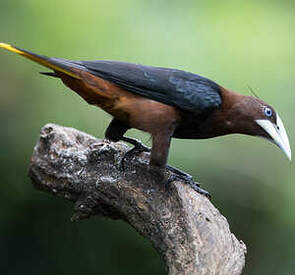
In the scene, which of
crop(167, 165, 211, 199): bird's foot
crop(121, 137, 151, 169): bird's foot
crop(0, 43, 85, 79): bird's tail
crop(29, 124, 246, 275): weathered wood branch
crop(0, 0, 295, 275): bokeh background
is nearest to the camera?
crop(29, 124, 246, 275): weathered wood branch

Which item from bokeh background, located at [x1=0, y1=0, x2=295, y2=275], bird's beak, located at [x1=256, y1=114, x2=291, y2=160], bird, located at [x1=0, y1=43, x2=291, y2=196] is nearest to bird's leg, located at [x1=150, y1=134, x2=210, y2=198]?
bird, located at [x1=0, y1=43, x2=291, y2=196]

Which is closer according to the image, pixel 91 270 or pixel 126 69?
pixel 126 69

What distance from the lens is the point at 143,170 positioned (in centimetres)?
378

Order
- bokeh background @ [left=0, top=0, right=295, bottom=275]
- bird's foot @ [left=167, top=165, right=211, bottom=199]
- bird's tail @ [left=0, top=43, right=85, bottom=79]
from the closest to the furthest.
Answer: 1. bird's tail @ [left=0, top=43, right=85, bottom=79]
2. bird's foot @ [left=167, top=165, right=211, bottom=199]
3. bokeh background @ [left=0, top=0, right=295, bottom=275]

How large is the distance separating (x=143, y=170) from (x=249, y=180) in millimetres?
1710

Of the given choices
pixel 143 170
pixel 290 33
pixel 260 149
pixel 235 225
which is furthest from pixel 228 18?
pixel 143 170

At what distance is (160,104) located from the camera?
12.5ft

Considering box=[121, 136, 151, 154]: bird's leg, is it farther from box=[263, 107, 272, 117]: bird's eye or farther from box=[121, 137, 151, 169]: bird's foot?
box=[263, 107, 272, 117]: bird's eye

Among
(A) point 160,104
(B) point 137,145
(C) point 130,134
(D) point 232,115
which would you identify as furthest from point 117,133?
(C) point 130,134

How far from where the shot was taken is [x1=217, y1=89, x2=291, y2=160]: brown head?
3.97 m

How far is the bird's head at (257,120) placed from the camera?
3.97m

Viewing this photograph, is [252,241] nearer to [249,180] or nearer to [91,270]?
[249,180]

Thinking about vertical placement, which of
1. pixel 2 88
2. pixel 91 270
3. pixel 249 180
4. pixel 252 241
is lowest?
pixel 91 270

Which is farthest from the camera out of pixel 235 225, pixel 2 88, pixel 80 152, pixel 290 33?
pixel 290 33
